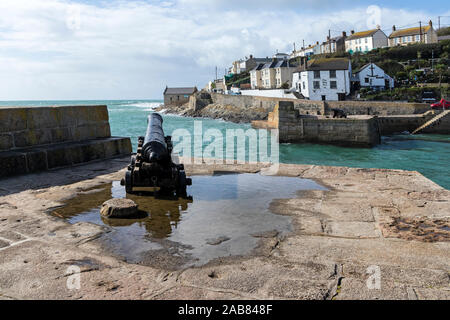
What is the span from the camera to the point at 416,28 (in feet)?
266

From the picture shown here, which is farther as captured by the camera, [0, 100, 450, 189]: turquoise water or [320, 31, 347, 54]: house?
[320, 31, 347, 54]: house

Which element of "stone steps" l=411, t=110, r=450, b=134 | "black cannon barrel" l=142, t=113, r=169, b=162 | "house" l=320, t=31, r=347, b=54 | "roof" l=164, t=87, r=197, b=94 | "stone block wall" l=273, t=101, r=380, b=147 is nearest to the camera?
"black cannon barrel" l=142, t=113, r=169, b=162

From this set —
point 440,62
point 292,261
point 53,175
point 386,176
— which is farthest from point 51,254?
point 440,62

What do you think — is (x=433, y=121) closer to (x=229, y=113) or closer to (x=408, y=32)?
(x=229, y=113)

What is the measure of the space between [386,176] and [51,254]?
17.6 feet

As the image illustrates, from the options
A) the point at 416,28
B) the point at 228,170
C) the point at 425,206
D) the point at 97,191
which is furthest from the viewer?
the point at 416,28

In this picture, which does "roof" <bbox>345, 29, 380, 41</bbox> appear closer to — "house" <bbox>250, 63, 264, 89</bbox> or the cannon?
"house" <bbox>250, 63, 264, 89</bbox>

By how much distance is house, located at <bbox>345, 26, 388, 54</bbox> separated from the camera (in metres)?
82.9

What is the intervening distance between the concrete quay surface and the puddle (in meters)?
0.17

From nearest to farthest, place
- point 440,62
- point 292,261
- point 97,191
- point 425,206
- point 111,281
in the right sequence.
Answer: point 111,281, point 292,261, point 425,206, point 97,191, point 440,62

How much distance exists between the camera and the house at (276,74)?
71.7 meters

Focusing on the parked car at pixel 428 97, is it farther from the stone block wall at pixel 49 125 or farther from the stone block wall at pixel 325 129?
the stone block wall at pixel 49 125

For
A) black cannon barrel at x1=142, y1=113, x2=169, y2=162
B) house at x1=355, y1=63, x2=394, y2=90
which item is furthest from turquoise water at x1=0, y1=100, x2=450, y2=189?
house at x1=355, y1=63, x2=394, y2=90
